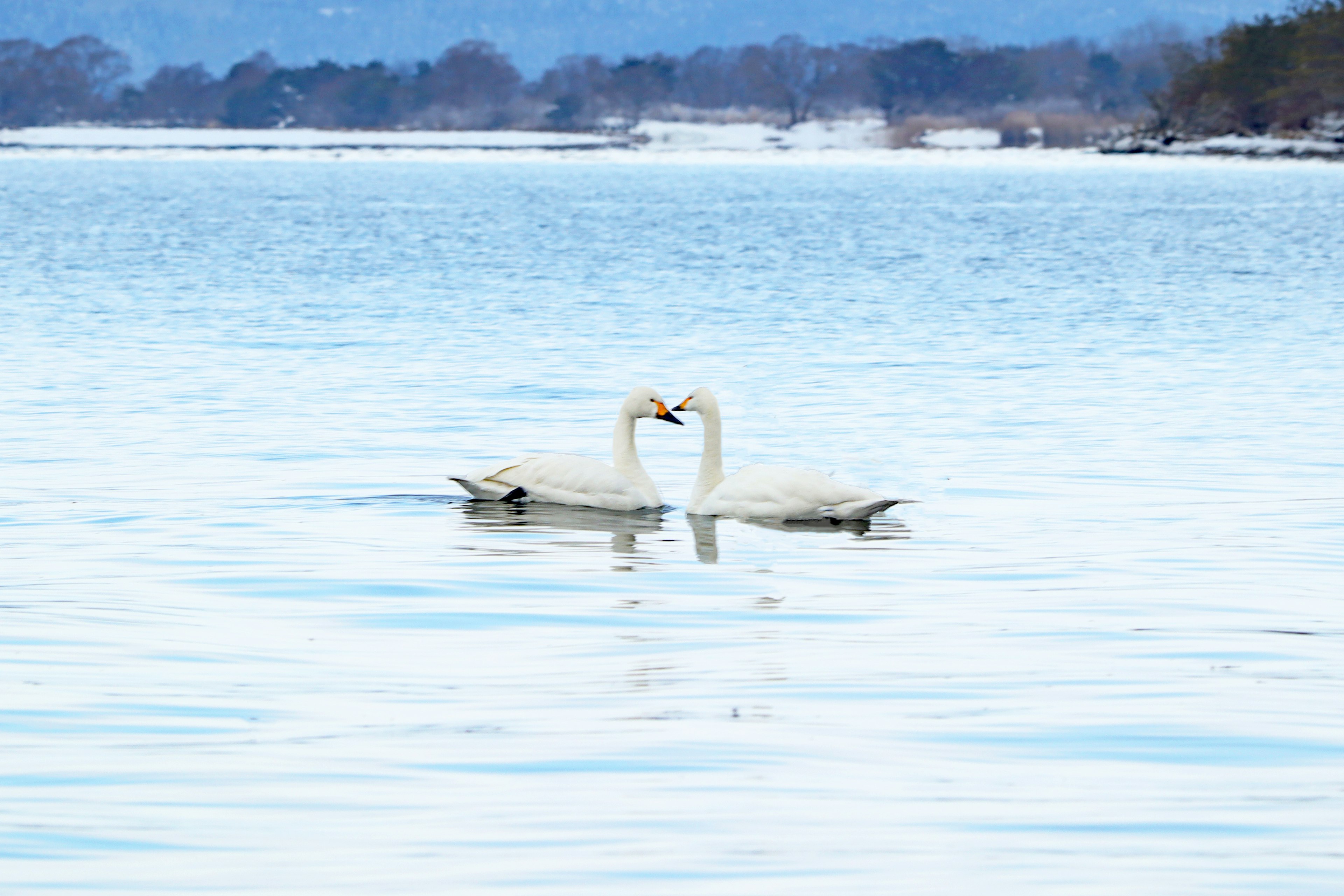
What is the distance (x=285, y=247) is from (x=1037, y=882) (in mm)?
44310

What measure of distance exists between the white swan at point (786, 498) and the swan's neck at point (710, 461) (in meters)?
0.02

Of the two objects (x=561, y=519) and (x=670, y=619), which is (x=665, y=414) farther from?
(x=670, y=619)

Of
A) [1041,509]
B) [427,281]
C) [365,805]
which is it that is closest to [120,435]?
[1041,509]

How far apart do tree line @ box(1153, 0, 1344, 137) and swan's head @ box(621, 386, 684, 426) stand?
363 feet

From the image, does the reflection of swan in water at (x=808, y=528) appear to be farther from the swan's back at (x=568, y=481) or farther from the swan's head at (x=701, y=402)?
the swan's head at (x=701, y=402)

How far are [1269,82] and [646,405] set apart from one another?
393ft

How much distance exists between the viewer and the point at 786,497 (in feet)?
40.4

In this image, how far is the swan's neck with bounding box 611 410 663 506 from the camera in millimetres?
13008

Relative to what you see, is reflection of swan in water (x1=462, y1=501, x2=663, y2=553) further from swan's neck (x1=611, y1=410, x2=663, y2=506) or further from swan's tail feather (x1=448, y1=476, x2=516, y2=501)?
swan's neck (x1=611, y1=410, x2=663, y2=506)

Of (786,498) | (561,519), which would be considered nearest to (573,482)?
(561,519)

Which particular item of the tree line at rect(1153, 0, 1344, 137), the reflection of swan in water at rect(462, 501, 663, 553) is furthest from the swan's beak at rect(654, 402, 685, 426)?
the tree line at rect(1153, 0, 1344, 137)

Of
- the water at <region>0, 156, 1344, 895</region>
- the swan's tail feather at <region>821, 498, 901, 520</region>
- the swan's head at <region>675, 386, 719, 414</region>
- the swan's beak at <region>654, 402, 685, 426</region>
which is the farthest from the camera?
the swan's head at <region>675, 386, 719, 414</region>

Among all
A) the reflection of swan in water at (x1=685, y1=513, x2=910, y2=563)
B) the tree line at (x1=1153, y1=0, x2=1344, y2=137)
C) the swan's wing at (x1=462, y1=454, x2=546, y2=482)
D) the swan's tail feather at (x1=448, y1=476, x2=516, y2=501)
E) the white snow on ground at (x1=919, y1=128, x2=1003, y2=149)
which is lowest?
the white snow on ground at (x1=919, y1=128, x2=1003, y2=149)

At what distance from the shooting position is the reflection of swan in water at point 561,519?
40.0 ft
